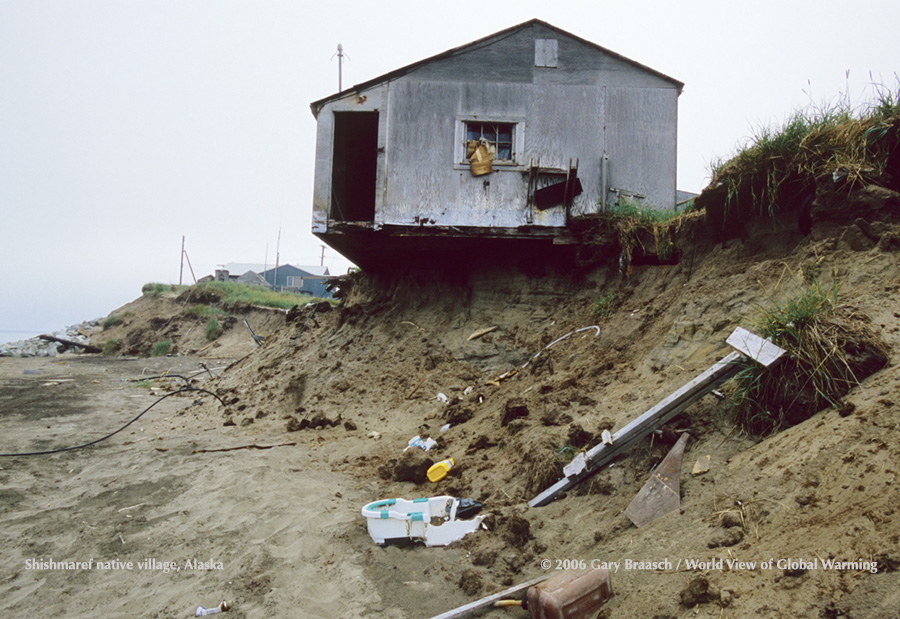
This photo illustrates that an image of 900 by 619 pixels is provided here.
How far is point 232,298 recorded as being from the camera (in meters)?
26.4

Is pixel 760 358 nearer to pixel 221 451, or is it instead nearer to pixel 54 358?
pixel 221 451

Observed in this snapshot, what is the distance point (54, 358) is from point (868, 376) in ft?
88.6

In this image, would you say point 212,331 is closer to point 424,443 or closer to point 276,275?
point 424,443

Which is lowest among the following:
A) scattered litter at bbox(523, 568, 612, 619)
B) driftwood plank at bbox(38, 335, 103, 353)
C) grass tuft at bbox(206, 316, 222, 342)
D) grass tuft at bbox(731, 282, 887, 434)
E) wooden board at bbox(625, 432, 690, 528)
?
driftwood plank at bbox(38, 335, 103, 353)

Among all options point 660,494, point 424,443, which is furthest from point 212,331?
point 660,494

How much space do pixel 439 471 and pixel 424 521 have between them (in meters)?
1.22

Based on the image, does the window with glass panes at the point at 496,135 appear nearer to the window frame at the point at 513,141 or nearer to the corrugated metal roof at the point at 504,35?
the window frame at the point at 513,141

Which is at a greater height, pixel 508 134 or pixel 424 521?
pixel 508 134

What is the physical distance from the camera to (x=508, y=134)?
31.7 feet

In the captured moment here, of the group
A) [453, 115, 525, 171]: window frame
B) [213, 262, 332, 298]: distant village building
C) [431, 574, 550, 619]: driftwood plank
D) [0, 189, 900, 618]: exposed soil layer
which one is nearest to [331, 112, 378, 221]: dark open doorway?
[453, 115, 525, 171]: window frame

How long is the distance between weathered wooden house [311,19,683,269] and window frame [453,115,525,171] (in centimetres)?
2

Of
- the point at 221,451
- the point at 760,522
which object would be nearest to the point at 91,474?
the point at 221,451

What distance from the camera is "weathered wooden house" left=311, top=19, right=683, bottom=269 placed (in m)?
9.42

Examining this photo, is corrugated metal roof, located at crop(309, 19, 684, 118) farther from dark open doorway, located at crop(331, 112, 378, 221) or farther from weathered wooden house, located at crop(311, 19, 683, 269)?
dark open doorway, located at crop(331, 112, 378, 221)
